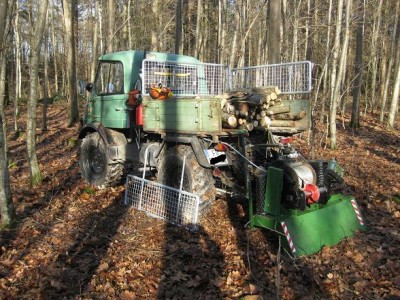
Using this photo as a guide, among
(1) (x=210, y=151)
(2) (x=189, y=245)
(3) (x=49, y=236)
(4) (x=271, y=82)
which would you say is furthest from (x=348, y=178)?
(3) (x=49, y=236)

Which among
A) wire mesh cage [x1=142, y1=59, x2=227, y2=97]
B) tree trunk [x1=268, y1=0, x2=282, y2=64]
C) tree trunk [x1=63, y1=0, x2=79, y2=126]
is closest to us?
wire mesh cage [x1=142, y1=59, x2=227, y2=97]

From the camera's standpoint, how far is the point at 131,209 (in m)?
6.82

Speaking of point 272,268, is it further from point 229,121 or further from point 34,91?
point 34,91

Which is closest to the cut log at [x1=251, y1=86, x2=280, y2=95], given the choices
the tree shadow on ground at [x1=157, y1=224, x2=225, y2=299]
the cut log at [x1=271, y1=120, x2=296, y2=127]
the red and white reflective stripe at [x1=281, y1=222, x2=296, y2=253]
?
the cut log at [x1=271, y1=120, x2=296, y2=127]

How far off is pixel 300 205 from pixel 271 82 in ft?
9.57

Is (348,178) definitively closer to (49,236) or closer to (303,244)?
(303,244)

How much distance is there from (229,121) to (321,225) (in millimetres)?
1975

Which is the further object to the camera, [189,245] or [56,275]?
[189,245]

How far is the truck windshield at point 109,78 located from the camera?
7621 mm

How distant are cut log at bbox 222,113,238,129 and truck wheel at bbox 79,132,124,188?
114 inches

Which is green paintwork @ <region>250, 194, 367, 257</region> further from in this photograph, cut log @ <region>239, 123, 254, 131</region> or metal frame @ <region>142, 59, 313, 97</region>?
metal frame @ <region>142, 59, 313, 97</region>

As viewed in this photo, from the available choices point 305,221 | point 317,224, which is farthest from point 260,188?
point 317,224

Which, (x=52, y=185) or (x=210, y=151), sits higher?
(x=210, y=151)

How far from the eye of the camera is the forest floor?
423 centimetres
